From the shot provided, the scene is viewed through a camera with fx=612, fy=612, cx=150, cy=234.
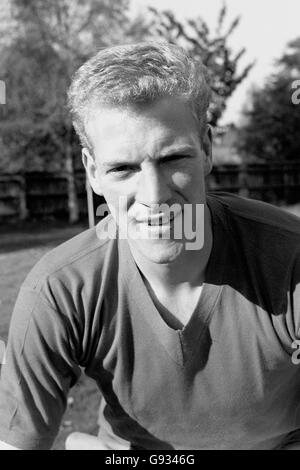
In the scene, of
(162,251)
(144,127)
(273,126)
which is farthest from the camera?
(273,126)

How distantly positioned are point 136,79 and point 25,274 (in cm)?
647

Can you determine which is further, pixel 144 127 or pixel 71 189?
pixel 71 189

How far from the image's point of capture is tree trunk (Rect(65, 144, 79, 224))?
1491 centimetres

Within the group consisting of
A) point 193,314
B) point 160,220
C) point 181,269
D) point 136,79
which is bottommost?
point 193,314

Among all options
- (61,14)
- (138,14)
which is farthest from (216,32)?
(61,14)

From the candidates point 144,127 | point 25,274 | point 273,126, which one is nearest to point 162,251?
point 144,127

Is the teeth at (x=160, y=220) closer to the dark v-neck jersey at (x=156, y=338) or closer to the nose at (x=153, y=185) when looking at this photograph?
the nose at (x=153, y=185)

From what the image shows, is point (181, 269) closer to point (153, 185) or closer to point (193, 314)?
point (193, 314)

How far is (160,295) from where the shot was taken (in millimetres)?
1815

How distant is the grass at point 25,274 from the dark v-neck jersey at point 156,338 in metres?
1.50

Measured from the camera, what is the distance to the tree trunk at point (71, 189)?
14914 mm

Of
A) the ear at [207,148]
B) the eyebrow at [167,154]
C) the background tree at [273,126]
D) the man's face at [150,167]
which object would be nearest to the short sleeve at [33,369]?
the man's face at [150,167]
